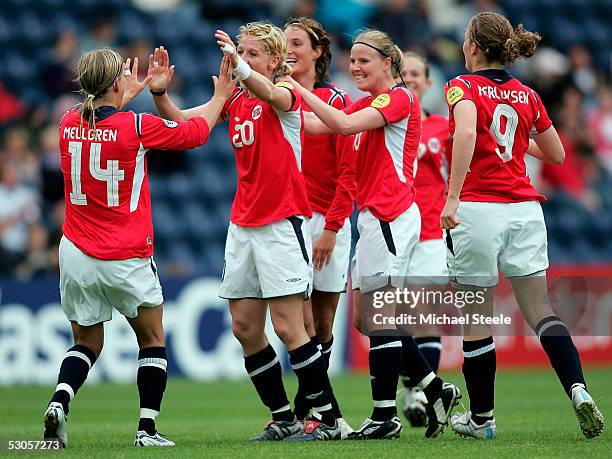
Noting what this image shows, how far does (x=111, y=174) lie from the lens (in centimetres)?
628

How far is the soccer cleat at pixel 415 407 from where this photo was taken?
8.18 metres

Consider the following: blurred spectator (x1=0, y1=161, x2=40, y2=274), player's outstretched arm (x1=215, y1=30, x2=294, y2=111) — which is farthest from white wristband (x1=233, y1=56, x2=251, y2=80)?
blurred spectator (x1=0, y1=161, x2=40, y2=274)

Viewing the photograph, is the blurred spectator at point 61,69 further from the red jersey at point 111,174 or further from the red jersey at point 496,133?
the red jersey at point 496,133

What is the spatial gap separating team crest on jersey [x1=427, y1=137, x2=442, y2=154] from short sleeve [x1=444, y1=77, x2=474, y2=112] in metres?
1.90

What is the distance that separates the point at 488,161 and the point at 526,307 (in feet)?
2.86

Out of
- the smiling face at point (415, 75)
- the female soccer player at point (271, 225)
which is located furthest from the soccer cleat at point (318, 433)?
the smiling face at point (415, 75)

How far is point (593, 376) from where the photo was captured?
12.3 metres

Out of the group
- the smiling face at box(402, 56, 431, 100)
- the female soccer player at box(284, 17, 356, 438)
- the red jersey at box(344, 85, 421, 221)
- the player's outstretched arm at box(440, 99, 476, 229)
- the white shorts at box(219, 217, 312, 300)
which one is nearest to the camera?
the player's outstretched arm at box(440, 99, 476, 229)

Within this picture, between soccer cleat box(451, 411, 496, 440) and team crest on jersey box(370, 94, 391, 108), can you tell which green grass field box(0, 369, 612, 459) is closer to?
soccer cleat box(451, 411, 496, 440)

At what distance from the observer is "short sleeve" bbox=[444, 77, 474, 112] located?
6332mm

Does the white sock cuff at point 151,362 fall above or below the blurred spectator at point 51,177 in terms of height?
below

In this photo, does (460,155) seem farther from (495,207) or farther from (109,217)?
(109,217)

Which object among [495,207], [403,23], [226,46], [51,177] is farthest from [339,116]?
[403,23]

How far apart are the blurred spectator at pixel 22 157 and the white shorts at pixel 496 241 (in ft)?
26.9
